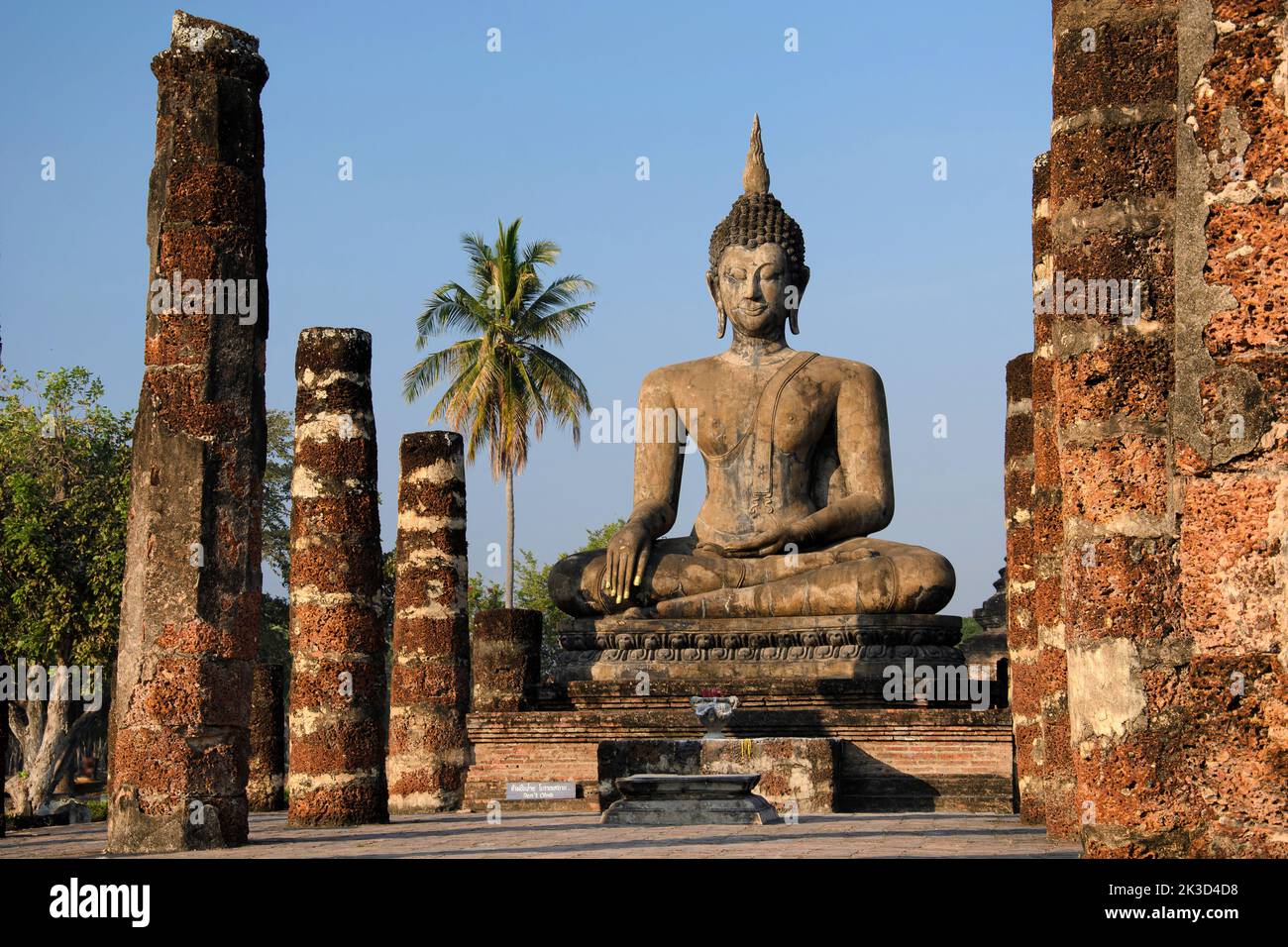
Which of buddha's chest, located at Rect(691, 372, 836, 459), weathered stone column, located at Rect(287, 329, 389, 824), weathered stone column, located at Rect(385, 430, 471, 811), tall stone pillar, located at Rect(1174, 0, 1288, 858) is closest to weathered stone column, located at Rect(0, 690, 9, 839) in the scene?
weathered stone column, located at Rect(287, 329, 389, 824)

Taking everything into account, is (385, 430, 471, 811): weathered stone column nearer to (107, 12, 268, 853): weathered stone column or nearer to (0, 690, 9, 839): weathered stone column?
(0, 690, 9, 839): weathered stone column

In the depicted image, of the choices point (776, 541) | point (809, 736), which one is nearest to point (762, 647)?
point (776, 541)

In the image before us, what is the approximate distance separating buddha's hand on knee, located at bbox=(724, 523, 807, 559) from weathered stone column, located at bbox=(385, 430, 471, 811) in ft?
9.90

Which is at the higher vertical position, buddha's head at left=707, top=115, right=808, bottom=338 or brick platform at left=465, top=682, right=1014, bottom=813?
buddha's head at left=707, top=115, right=808, bottom=338

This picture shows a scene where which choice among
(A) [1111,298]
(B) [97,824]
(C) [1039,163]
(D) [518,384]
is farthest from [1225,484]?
(D) [518,384]

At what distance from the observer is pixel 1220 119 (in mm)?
6504

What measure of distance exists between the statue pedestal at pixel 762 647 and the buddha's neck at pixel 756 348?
10.4 feet

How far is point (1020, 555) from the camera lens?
1398cm

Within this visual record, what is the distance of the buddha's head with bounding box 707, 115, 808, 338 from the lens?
18.9 metres

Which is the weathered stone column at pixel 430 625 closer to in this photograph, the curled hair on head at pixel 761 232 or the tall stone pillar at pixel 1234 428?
the curled hair on head at pixel 761 232

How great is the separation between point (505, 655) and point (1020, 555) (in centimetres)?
719

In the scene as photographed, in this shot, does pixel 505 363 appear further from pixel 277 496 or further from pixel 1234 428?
pixel 1234 428

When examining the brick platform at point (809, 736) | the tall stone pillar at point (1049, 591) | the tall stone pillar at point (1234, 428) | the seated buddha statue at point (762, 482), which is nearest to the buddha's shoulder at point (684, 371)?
the seated buddha statue at point (762, 482)

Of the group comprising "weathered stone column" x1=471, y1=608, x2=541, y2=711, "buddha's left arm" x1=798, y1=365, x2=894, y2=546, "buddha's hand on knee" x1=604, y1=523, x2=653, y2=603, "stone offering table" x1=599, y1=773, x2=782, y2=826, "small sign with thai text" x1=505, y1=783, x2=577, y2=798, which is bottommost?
"small sign with thai text" x1=505, y1=783, x2=577, y2=798
